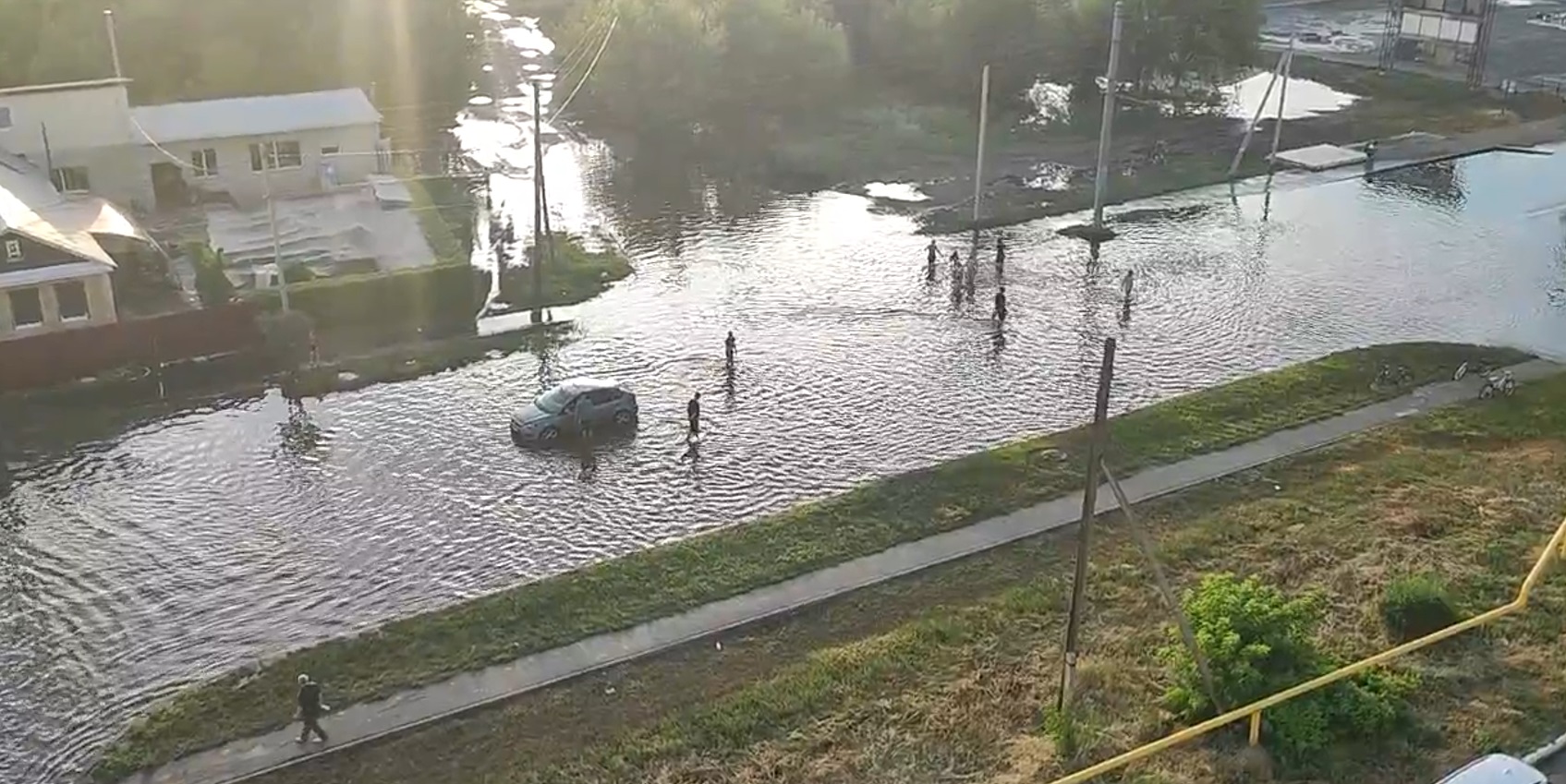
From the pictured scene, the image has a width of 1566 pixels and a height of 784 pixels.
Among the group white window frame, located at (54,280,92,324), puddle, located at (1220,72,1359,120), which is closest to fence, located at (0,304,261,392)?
white window frame, located at (54,280,92,324)

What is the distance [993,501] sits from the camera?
26219 millimetres

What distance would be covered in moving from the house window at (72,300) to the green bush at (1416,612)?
99.8ft

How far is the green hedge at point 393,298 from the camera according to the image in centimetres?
3516

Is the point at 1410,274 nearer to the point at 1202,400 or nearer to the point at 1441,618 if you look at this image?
the point at 1202,400

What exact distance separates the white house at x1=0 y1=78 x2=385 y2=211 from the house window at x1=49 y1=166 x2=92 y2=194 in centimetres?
3

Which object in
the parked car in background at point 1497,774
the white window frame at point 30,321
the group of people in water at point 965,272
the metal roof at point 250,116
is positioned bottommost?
the group of people in water at point 965,272

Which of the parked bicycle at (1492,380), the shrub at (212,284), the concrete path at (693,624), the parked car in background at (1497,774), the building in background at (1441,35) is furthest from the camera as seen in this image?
the building in background at (1441,35)

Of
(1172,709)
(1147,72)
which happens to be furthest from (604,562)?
(1147,72)

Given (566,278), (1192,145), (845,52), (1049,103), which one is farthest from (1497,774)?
(1049,103)

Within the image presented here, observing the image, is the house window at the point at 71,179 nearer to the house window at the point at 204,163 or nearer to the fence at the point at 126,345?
the house window at the point at 204,163

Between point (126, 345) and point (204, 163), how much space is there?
1592cm

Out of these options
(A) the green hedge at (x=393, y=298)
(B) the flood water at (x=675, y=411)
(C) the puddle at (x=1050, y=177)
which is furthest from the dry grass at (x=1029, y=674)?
(C) the puddle at (x=1050, y=177)

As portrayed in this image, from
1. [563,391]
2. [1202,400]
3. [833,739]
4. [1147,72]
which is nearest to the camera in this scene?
[833,739]

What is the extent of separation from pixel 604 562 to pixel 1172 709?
10.1 metres
